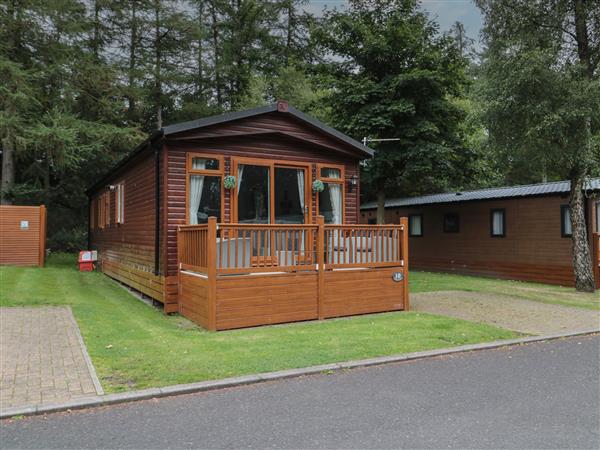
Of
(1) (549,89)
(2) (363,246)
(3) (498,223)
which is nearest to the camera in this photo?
(2) (363,246)

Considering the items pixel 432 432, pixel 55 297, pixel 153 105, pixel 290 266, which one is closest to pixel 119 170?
pixel 55 297

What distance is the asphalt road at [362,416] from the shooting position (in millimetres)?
3268

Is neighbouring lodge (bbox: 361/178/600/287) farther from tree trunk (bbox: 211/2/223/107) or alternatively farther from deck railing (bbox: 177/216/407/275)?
tree trunk (bbox: 211/2/223/107)

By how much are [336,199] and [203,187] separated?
286cm

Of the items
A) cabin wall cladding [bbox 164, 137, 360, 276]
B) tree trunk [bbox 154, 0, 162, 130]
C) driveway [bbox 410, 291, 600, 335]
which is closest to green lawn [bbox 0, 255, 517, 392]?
driveway [bbox 410, 291, 600, 335]

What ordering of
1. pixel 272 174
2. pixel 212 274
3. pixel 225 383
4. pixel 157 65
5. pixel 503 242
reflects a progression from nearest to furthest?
pixel 225 383, pixel 212 274, pixel 272 174, pixel 503 242, pixel 157 65

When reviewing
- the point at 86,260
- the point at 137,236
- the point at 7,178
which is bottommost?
the point at 86,260

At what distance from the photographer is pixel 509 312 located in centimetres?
863

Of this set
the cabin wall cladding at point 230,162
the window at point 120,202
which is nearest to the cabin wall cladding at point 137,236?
the window at point 120,202

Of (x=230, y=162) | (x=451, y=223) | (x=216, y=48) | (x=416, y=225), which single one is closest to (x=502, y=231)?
(x=451, y=223)

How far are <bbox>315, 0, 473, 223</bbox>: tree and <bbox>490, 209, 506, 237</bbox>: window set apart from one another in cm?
204

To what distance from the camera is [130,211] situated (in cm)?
1108

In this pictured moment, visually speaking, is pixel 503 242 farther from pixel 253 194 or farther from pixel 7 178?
pixel 7 178

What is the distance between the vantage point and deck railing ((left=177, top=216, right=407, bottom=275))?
23.0 ft
